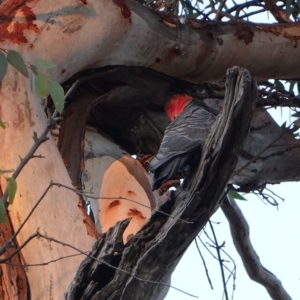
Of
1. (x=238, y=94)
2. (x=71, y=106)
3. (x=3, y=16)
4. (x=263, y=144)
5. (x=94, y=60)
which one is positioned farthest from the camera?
(x=263, y=144)

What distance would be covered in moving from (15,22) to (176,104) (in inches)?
26.2

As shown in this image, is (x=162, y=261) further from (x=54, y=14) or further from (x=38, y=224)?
(x=54, y=14)

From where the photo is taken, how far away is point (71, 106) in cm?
237

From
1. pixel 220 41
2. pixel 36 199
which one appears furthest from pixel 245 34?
pixel 36 199

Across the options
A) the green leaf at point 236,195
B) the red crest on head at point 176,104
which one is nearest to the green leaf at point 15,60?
the red crest on head at point 176,104

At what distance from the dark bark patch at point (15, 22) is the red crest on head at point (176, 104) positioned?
60 cm

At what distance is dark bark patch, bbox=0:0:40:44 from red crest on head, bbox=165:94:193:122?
0.60 m

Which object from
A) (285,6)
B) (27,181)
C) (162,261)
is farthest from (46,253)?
(285,6)

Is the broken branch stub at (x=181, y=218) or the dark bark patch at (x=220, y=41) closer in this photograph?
the broken branch stub at (x=181, y=218)

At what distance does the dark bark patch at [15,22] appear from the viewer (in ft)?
6.16

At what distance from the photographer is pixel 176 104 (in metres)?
2.36

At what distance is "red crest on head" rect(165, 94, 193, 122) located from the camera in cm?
232

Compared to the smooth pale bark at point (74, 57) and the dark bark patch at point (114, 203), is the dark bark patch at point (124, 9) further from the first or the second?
the dark bark patch at point (114, 203)

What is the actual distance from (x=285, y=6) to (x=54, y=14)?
125cm
